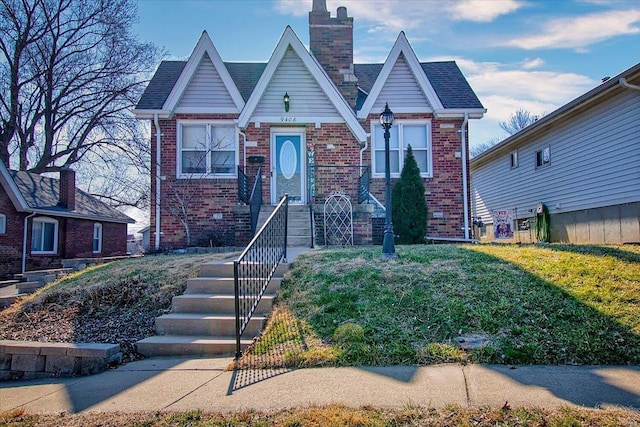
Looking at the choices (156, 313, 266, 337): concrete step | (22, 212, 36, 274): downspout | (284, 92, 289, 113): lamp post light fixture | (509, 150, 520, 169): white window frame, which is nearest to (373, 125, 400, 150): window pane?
(284, 92, 289, 113): lamp post light fixture

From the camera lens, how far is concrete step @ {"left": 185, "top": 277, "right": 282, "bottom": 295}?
19.8ft

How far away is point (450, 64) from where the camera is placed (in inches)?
608

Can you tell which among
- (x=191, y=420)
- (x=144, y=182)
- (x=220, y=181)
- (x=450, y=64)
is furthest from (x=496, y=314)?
(x=144, y=182)

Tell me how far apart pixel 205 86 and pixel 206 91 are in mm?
152

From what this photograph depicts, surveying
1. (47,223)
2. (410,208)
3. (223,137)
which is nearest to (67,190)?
(47,223)

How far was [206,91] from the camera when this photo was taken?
41.2ft

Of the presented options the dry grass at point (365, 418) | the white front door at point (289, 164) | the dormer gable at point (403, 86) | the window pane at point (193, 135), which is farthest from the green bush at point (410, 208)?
the dry grass at point (365, 418)

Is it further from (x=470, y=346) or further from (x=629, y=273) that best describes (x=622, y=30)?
(x=470, y=346)

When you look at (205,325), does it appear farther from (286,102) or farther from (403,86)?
(403,86)

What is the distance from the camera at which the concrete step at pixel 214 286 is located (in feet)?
19.8

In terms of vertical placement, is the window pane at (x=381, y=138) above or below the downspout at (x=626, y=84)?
below

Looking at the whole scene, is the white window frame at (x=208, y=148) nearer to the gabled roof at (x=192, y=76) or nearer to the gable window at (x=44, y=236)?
the gabled roof at (x=192, y=76)

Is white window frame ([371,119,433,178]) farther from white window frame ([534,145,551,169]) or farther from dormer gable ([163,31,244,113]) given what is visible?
white window frame ([534,145,551,169])

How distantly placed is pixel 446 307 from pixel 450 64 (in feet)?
41.7
